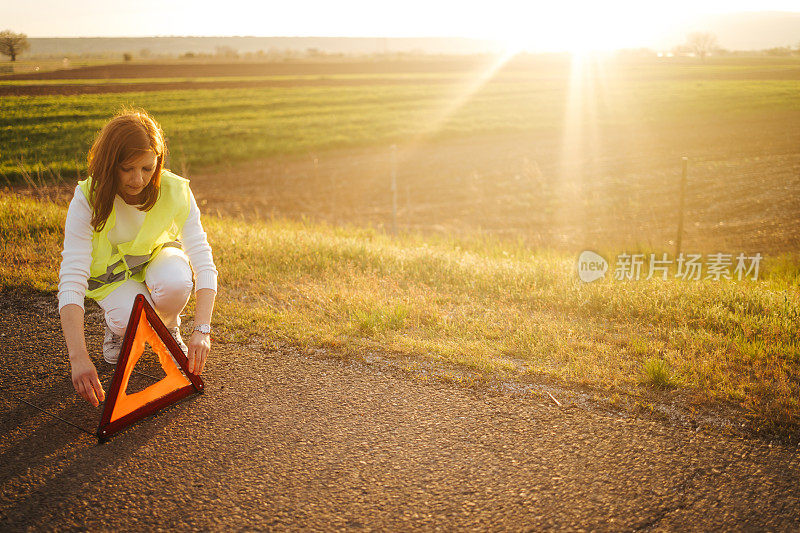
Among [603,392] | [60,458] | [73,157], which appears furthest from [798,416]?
[73,157]

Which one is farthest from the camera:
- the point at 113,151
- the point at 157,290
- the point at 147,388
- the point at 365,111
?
the point at 365,111

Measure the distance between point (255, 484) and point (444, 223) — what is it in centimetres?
1064

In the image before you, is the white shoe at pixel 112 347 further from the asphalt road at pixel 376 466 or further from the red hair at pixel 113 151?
the red hair at pixel 113 151

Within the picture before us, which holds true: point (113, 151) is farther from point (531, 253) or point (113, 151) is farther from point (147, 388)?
point (531, 253)

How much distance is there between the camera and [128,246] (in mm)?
3373

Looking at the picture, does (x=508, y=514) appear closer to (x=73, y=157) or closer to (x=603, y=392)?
(x=603, y=392)

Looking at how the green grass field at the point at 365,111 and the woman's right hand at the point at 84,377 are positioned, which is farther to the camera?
the green grass field at the point at 365,111

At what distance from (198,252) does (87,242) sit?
1.95ft

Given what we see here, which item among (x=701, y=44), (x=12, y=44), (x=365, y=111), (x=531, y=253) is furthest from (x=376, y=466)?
(x=365, y=111)

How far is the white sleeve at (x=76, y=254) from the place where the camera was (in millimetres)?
2793

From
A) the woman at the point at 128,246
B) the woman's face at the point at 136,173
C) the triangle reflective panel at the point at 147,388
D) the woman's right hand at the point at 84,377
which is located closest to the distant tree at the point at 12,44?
the woman at the point at 128,246

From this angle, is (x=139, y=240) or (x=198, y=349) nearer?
(x=198, y=349)

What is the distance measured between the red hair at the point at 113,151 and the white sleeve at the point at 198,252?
0.44 m

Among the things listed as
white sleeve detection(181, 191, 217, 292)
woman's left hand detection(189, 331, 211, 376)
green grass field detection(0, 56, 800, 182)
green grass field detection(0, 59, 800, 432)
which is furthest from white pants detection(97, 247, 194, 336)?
green grass field detection(0, 56, 800, 182)
